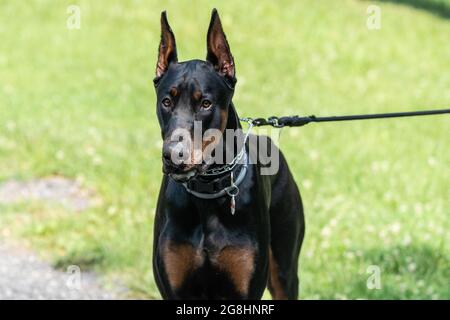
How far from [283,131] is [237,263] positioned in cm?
598

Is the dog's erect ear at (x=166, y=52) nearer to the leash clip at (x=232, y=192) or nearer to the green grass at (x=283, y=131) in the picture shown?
the leash clip at (x=232, y=192)

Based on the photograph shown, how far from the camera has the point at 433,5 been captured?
62.7 feet

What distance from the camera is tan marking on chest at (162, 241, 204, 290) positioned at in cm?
391

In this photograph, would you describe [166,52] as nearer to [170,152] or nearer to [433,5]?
[170,152]

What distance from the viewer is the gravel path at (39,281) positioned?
5.96m

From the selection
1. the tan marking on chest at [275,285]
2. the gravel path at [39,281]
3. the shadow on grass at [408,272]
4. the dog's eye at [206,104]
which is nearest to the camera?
the dog's eye at [206,104]

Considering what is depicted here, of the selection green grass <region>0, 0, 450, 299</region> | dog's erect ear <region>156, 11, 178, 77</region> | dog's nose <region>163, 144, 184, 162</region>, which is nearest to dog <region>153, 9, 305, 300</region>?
dog's erect ear <region>156, 11, 178, 77</region>

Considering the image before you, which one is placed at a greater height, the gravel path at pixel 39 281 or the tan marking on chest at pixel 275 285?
the tan marking on chest at pixel 275 285

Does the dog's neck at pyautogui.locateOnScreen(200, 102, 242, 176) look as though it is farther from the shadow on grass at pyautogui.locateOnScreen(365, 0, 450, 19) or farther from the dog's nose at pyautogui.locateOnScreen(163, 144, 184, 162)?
the shadow on grass at pyautogui.locateOnScreen(365, 0, 450, 19)

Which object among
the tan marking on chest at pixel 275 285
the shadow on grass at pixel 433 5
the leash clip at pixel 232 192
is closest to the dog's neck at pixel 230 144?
the leash clip at pixel 232 192

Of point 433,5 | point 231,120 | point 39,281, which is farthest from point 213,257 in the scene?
point 433,5

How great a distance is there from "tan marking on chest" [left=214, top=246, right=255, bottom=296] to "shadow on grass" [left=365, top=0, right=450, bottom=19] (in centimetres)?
1532

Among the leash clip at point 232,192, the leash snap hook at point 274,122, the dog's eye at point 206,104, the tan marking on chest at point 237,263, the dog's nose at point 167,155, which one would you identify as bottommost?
the tan marking on chest at point 237,263

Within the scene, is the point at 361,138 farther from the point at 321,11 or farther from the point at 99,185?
the point at 321,11
